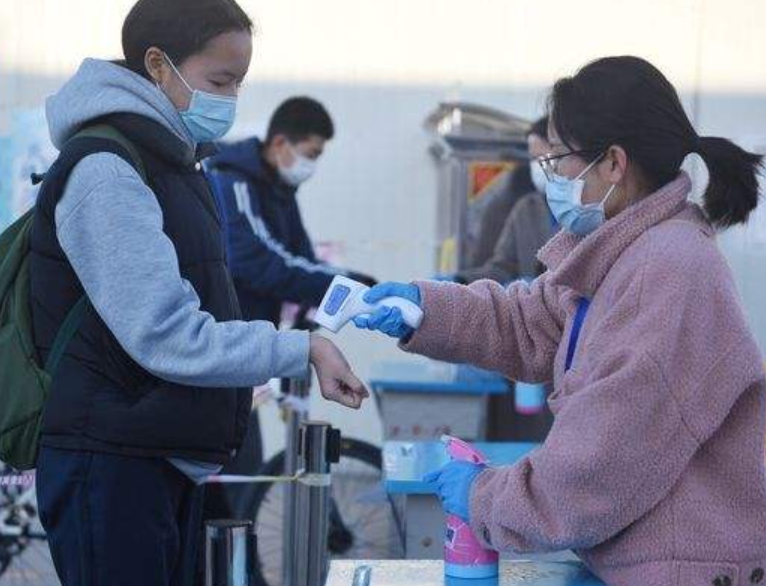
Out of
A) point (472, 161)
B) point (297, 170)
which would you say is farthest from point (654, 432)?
point (472, 161)

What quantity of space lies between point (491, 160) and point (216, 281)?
3.70m

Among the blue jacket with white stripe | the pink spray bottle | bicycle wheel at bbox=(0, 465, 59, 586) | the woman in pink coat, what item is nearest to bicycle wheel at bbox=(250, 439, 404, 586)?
the blue jacket with white stripe

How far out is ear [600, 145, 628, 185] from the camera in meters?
2.21

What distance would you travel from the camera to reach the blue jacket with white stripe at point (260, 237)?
4996 millimetres

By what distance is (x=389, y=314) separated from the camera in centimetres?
246

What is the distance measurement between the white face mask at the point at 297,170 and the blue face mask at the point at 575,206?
3.01 meters

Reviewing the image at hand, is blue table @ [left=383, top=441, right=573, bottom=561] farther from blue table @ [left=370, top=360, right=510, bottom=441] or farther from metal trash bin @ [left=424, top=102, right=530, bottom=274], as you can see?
metal trash bin @ [left=424, top=102, right=530, bottom=274]

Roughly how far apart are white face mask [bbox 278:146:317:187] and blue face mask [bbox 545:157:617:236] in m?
3.01

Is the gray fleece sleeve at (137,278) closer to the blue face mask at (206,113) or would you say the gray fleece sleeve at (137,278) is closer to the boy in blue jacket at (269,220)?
the blue face mask at (206,113)

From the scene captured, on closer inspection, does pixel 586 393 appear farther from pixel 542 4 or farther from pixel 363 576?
pixel 542 4

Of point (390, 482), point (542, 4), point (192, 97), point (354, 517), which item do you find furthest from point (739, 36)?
point (192, 97)

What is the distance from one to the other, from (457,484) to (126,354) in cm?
63

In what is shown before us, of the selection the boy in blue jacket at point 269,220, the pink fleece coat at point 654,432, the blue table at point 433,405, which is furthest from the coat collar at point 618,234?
the blue table at point 433,405

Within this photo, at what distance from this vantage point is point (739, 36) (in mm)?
6203
